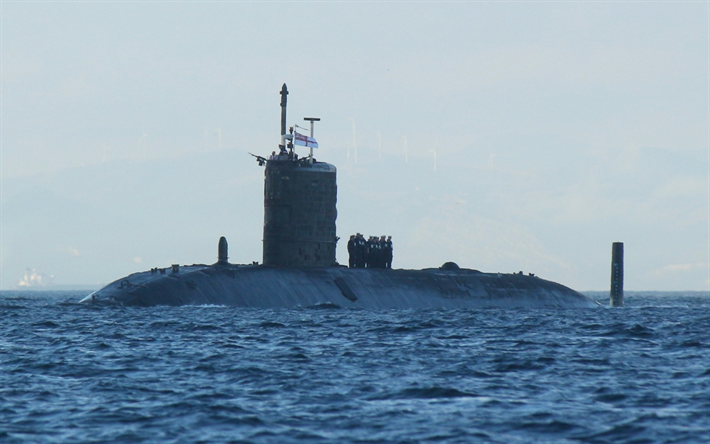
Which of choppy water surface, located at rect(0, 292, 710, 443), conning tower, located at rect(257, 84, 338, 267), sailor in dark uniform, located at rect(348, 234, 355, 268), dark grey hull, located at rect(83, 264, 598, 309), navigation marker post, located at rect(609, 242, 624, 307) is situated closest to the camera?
choppy water surface, located at rect(0, 292, 710, 443)

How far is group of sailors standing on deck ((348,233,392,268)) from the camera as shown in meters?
53.6

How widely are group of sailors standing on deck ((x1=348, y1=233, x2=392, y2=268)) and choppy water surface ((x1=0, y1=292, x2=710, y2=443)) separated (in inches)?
779

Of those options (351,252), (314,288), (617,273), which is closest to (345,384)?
(314,288)

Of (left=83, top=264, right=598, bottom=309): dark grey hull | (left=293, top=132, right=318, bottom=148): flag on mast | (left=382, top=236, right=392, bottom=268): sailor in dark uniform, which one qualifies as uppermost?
(left=293, top=132, right=318, bottom=148): flag on mast

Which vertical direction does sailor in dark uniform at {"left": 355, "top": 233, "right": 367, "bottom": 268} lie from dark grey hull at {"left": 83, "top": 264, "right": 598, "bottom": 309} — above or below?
above

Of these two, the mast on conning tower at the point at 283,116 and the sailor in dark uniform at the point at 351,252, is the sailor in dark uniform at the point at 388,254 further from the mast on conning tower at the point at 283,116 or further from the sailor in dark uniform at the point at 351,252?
the mast on conning tower at the point at 283,116

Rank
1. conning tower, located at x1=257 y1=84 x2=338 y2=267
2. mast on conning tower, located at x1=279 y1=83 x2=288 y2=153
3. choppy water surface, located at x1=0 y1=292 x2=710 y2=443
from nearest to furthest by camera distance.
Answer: choppy water surface, located at x1=0 y1=292 x2=710 y2=443 → conning tower, located at x1=257 y1=84 x2=338 y2=267 → mast on conning tower, located at x1=279 y1=83 x2=288 y2=153

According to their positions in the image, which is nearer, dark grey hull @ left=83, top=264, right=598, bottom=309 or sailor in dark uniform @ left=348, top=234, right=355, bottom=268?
dark grey hull @ left=83, top=264, right=598, bottom=309

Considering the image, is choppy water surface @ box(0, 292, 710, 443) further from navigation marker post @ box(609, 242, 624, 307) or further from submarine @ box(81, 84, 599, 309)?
navigation marker post @ box(609, 242, 624, 307)

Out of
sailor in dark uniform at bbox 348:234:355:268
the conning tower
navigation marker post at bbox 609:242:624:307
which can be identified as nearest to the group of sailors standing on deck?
sailor in dark uniform at bbox 348:234:355:268

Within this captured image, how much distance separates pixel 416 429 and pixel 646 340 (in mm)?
17069

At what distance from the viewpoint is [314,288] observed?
45.8 meters

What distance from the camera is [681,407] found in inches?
686

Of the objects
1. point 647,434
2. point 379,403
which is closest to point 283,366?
point 379,403
